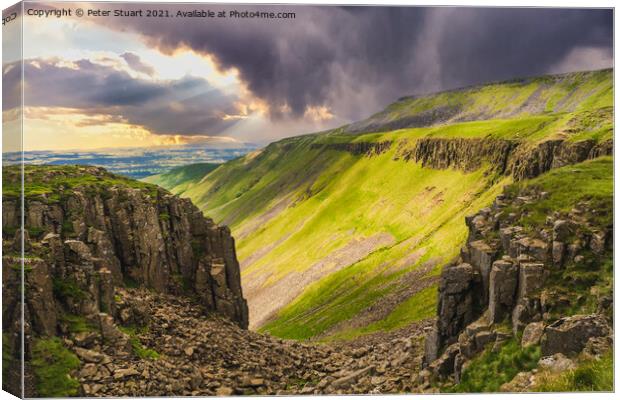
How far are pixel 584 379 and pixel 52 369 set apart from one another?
787 inches

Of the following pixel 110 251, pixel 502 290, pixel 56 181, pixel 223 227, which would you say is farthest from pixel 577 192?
pixel 56 181

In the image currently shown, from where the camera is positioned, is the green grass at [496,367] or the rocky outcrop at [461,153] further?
the rocky outcrop at [461,153]

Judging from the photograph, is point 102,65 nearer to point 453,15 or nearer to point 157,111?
point 157,111

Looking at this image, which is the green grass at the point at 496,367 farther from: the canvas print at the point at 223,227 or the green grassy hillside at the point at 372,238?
the green grassy hillside at the point at 372,238

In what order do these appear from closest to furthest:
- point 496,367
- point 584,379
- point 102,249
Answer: point 584,379, point 496,367, point 102,249

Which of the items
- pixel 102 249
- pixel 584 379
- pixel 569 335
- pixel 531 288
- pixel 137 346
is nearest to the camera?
pixel 584 379

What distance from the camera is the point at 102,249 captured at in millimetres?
28688

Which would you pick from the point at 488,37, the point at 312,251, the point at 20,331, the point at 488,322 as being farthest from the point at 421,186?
the point at 20,331

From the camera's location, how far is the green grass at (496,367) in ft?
Result: 68.2

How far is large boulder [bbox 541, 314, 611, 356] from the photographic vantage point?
2002 centimetres

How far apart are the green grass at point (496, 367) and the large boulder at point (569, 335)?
1.71 ft

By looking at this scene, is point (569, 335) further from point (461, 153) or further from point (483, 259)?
point (461, 153)

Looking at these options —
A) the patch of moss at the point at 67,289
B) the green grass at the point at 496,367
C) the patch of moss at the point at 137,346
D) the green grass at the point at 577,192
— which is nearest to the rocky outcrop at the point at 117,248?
the patch of moss at the point at 67,289

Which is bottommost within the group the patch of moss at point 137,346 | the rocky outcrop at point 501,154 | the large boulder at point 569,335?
the patch of moss at point 137,346
